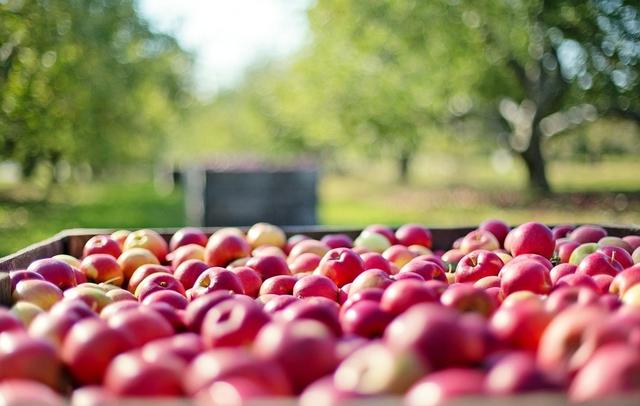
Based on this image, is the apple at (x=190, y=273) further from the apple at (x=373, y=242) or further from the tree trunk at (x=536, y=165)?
the tree trunk at (x=536, y=165)

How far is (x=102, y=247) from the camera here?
4031mm

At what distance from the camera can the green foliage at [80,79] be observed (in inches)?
570

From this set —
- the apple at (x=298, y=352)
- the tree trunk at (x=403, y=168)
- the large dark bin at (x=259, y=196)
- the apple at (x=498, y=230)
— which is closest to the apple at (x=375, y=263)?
the apple at (x=498, y=230)

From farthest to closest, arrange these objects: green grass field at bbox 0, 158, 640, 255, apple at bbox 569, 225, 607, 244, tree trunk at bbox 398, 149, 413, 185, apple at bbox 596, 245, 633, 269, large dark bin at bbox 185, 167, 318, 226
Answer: tree trunk at bbox 398, 149, 413, 185 → green grass field at bbox 0, 158, 640, 255 → large dark bin at bbox 185, 167, 318, 226 → apple at bbox 569, 225, 607, 244 → apple at bbox 596, 245, 633, 269

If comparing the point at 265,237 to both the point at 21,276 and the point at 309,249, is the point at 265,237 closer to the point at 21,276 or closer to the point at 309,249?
the point at 309,249

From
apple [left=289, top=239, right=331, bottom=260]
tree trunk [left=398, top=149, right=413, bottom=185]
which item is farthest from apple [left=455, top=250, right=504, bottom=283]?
tree trunk [left=398, top=149, right=413, bottom=185]

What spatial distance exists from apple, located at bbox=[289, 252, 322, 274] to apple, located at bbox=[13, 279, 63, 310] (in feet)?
4.00

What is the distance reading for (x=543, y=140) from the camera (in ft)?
69.5

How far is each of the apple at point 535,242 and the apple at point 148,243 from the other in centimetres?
186

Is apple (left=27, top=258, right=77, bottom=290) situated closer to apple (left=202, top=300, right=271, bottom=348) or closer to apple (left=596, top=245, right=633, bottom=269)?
apple (left=202, top=300, right=271, bottom=348)

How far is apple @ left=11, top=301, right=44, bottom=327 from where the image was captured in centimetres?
254

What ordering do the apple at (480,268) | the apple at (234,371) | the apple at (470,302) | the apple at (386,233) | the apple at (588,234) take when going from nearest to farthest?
the apple at (234,371), the apple at (470,302), the apple at (480,268), the apple at (588,234), the apple at (386,233)

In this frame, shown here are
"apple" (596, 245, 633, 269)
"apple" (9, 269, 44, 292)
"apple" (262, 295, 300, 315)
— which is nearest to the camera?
"apple" (262, 295, 300, 315)

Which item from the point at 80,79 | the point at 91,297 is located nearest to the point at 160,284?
the point at 91,297
